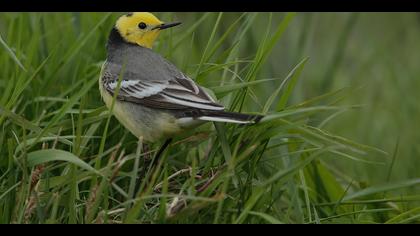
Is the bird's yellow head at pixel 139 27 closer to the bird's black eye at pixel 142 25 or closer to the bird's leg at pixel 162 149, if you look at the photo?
the bird's black eye at pixel 142 25

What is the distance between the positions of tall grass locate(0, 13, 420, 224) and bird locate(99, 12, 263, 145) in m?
0.11

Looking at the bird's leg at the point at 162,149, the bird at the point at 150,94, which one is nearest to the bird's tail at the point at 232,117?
the bird at the point at 150,94

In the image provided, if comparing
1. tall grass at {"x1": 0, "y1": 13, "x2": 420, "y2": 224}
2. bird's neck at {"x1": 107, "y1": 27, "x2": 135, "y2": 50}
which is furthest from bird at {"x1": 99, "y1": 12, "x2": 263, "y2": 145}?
tall grass at {"x1": 0, "y1": 13, "x2": 420, "y2": 224}

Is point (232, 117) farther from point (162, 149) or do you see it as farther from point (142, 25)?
point (142, 25)

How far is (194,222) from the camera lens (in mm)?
3988

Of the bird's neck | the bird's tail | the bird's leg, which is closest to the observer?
the bird's tail

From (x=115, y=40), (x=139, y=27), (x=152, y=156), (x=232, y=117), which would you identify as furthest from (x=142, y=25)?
(x=232, y=117)

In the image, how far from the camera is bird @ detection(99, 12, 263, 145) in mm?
4566

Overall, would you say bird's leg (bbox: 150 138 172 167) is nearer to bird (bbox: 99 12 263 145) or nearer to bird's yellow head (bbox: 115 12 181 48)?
bird (bbox: 99 12 263 145)

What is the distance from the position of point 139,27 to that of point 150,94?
69cm

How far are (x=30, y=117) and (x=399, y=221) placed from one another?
6.73 feet

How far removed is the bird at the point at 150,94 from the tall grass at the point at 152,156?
0.11 meters

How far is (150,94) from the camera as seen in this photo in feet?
15.9
